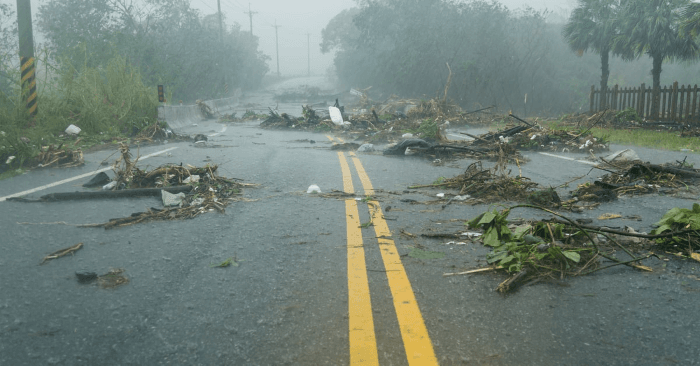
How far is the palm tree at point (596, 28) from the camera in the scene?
29453mm

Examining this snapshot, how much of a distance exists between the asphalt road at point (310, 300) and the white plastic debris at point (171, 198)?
0.45m

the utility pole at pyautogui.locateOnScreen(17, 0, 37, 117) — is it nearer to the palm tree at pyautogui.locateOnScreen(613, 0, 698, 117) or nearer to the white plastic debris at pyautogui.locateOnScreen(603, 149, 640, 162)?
the white plastic debris at pyautogui.locateOnScreen(603, 149, 640, 162)

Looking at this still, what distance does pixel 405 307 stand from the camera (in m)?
3.48

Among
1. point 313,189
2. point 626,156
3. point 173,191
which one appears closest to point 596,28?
point 626,156

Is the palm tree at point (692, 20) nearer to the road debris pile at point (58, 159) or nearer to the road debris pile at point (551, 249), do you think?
the road debris pile at point (551, 249)

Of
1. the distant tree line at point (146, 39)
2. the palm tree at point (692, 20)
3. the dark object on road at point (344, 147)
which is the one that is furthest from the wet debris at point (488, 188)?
the distant tree line at point (146, 39)

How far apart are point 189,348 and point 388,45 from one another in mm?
49284

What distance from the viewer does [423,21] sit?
3994cm

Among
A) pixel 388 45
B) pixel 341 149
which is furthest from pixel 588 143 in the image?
pixel 388 45

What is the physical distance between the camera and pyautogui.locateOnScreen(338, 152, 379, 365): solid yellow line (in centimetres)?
288

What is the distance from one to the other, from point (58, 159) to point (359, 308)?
8800 millimetres

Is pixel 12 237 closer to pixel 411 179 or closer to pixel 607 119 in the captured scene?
pixel 411 179

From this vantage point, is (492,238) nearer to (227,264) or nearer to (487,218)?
(487,218)

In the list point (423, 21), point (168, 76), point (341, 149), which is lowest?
point (341, 149)
